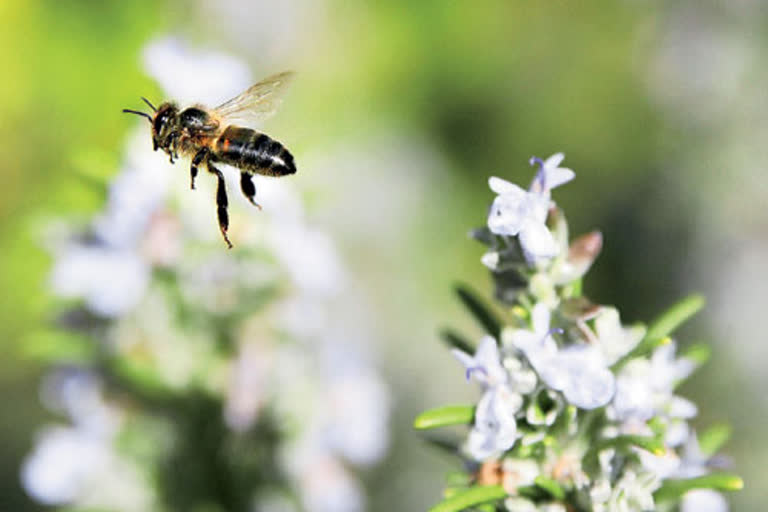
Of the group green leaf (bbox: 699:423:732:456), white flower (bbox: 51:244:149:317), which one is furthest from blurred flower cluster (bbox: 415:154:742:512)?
white flower (bbox: 51:244:149:317)

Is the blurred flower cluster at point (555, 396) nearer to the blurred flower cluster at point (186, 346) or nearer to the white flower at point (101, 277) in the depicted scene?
the blurred flower cluster at point (186, 346)

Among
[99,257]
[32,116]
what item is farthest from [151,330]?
[32,116]

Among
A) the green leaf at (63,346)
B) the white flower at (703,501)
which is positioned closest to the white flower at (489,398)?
the white flower at (703,501)

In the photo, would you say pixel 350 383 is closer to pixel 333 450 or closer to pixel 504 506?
pixel 333 450

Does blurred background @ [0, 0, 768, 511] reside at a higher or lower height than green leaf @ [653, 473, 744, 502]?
higher

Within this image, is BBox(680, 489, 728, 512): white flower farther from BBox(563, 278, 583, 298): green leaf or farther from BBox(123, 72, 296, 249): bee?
BBox(123, 72, 296, 249): bee

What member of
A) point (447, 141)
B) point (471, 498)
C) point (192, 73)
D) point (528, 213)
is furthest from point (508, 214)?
point (447, 141)
